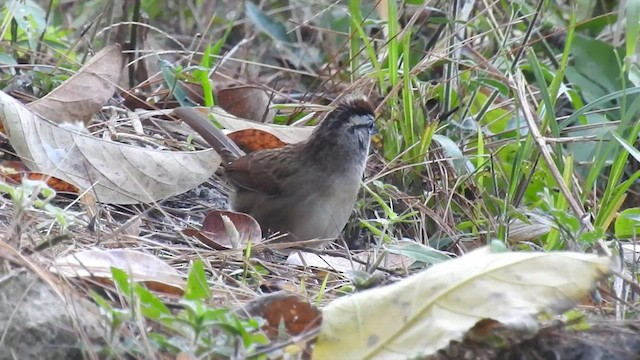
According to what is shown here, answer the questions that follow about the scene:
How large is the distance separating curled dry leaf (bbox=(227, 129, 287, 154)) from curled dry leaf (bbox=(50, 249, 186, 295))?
6.17ft

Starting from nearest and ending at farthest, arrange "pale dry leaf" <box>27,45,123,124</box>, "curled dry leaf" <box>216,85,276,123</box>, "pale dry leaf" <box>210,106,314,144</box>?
"pale dry leaf" <box>27,45,123,124</box>, "pale dry leaf" <box>210,106,314,144</box>, "curled dry leaf" <box>216,85,276,123</box>

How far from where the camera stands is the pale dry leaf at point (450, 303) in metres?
2.47

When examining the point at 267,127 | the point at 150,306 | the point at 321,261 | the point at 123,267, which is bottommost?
the point at 321,261

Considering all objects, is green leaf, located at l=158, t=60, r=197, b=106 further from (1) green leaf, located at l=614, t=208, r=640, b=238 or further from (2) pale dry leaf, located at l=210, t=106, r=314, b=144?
(1) green leaf, located at l=614, t=208, r=640, b=238

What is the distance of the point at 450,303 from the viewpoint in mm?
2518

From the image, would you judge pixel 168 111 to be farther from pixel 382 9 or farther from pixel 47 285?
pixel 47 285

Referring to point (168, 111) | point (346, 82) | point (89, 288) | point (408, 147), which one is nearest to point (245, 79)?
point (346, 82)

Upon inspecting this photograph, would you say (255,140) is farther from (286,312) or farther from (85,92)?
(286,312)

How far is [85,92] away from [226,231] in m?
0.97

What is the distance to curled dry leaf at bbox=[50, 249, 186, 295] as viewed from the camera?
283 centimetres

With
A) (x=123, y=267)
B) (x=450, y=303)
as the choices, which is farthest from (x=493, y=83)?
(x=450, y=303)

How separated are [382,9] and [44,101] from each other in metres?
2.07

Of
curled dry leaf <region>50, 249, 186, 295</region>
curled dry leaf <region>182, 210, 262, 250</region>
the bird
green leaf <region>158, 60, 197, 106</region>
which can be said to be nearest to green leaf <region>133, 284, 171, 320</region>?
curled dry leaf <region>50, 249, 186, 295</region>

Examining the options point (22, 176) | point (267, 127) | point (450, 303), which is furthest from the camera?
point (267, 127)
